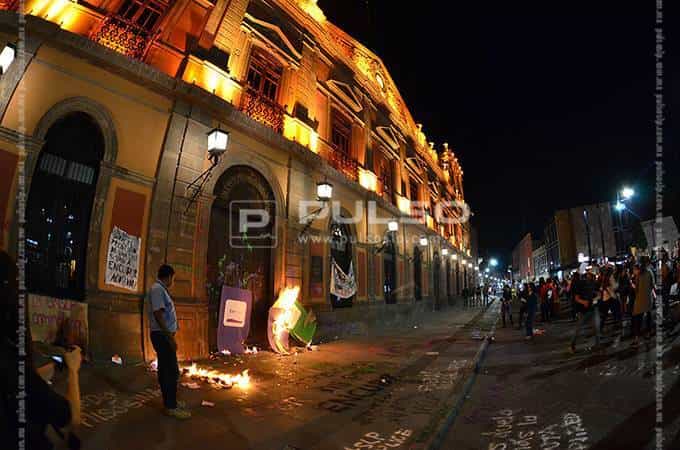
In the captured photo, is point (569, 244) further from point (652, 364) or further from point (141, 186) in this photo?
point (141, 186)

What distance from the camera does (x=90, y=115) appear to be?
7.39 m

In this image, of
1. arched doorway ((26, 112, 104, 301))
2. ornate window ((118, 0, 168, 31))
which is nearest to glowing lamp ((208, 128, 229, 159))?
arched doorway ((26, 112, 104, 301))

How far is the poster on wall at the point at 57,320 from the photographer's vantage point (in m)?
6.14

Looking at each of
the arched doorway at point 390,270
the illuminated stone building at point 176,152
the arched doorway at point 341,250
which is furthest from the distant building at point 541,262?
the illuminated stone building at point 176,152

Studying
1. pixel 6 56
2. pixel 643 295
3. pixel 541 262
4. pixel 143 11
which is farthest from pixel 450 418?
pixel 541 262

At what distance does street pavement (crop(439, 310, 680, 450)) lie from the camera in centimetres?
434

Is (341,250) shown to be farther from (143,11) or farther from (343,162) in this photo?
(143,11)

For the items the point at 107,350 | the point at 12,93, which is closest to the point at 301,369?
the point at 107,350

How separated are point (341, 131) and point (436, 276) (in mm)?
15705

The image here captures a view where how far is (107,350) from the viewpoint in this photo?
7.03 metres

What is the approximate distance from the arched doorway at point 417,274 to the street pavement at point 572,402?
1325 cm

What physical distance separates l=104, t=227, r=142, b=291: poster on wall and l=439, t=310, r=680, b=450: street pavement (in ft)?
20.9

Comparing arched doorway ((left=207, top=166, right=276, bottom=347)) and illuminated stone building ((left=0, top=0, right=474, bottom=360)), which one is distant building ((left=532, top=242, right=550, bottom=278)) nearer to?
illuminated stone building ((left=0, top=0, right=474, bottom=360))

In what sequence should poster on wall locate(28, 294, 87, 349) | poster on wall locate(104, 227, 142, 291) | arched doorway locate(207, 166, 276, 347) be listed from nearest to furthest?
poster on wall locate(28, 294, 87, 349) < poster on wall locate(104, 227, 142, 291) < arched doorway locate(207, 166, 276, 347)
